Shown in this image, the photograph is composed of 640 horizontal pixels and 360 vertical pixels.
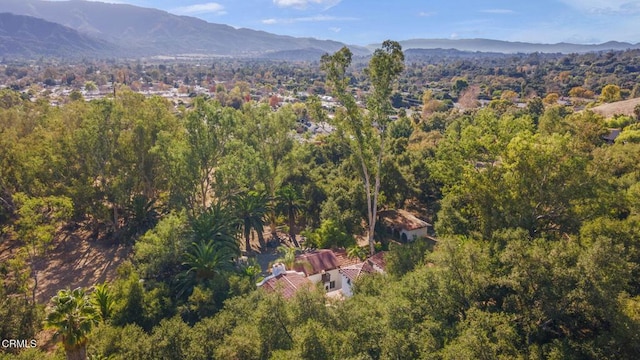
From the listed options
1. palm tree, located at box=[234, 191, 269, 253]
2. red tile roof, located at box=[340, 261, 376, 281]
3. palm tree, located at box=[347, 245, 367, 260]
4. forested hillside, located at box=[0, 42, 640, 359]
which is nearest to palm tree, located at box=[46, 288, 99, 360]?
forested hillside, located at box=[0, 42, 640, 359]

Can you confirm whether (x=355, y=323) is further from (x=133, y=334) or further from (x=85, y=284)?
(x=85, y=284)

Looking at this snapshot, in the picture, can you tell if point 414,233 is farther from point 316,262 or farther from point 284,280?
point 284,280

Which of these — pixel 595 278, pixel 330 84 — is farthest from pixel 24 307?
pixel 595 278

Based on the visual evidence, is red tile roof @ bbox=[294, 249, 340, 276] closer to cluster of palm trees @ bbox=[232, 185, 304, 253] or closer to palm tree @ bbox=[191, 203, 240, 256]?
palm tree @ bbox=[191, 203, 240, 256]

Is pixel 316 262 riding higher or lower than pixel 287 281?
lower

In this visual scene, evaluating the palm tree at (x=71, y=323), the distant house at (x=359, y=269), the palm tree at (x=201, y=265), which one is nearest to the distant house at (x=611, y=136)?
the distant house at (x=359, y=269)

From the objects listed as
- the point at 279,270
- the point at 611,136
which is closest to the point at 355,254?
the point at 279,270

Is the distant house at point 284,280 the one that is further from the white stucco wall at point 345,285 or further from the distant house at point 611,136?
the distant house at point 611,136
